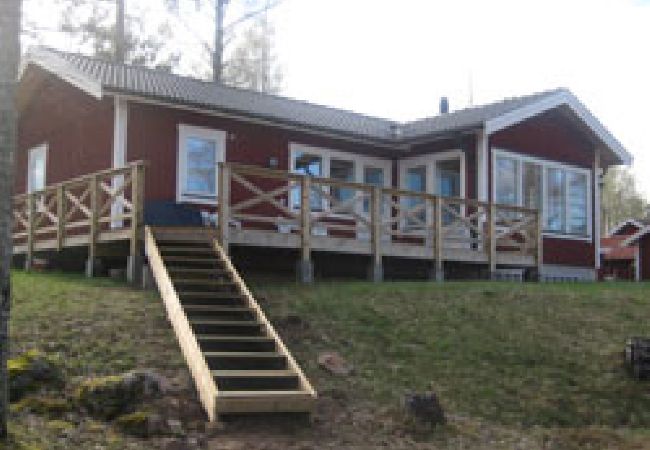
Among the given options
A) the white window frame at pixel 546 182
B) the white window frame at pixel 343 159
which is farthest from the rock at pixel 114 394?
the white window frame at pixel 546 182

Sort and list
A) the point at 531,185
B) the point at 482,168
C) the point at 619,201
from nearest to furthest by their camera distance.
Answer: the point at 482,168, the point at 531,185, the point at 619,201

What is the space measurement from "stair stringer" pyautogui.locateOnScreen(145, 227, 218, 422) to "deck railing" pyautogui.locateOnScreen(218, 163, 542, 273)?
137 cm

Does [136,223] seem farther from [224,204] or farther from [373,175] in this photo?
[373,175]

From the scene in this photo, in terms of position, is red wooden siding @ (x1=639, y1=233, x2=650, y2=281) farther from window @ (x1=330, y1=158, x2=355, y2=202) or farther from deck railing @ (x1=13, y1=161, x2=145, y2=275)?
deck railing @ (x1=13, y1=161, x2=145, y2=275)

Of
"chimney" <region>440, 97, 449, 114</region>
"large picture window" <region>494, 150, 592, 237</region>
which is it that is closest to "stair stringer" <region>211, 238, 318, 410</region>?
"large picture window" <region>494, 150, 592, 237</region>

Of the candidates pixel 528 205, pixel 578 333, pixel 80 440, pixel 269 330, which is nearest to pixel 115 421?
pixel 80 440

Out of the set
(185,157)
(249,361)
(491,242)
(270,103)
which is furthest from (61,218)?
(491,242)

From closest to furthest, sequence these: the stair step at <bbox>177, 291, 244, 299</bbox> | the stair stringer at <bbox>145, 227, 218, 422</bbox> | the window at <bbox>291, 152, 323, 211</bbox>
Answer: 1. the stair stringer at <bbox>145, 227, 218, 422</bbox>
2. the stair step at <bbox>177, 291, 244, 299</bbox>
3. the window at <bbox>291, 152, 323, 211</bbox>

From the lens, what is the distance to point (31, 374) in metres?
7.17

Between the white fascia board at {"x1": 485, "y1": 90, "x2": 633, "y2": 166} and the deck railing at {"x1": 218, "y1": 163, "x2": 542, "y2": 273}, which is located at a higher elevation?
the white fascia board at {"x1": 485, "y1": 90, "x2": 633, "y2": 166}

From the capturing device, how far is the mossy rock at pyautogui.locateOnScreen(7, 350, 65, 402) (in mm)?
7043

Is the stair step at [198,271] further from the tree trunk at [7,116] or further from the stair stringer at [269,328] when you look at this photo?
the tree trunk at [7,116]

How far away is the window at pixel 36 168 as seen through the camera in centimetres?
1800

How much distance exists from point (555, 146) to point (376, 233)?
25.3ft
